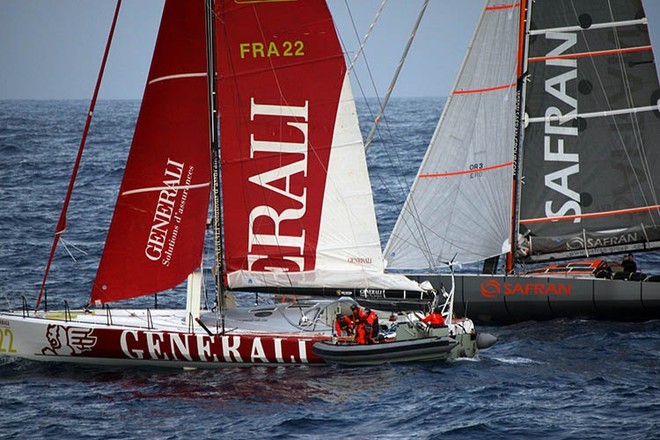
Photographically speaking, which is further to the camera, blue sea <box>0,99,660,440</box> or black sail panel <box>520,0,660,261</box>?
black sail panel <box>520,0,660,261</box>

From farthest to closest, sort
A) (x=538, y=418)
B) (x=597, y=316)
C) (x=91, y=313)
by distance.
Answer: (x=597, y=316) → (x=91, y=313) → (x=538, y=418)

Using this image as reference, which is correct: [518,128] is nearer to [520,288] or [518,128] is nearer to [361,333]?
[520,288]

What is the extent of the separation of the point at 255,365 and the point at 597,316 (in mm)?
10645

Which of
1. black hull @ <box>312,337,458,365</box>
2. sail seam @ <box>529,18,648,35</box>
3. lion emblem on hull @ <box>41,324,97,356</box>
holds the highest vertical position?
sail seam @ <box>529,18,648,35</box>

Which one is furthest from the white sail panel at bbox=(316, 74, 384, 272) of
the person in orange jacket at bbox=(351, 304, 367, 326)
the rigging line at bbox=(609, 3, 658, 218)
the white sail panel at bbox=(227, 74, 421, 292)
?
the rigging line at bbox=(609, 3, 658, 218)

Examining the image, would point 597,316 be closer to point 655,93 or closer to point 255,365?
point 655,93

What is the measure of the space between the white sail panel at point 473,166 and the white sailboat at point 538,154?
29 millimetres

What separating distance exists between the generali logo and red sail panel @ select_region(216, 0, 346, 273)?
22.2 feet

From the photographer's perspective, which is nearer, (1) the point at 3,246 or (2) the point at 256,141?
(2) the point at 256,141

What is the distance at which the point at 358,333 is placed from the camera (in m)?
28.5

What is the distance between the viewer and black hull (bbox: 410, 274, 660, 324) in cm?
3331

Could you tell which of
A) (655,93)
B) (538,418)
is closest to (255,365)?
(538,418)

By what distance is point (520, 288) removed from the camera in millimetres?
33906

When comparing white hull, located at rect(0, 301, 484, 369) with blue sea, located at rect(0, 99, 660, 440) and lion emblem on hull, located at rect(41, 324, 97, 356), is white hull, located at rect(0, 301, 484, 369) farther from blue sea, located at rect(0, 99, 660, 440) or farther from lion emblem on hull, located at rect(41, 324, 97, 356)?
blue sea, located at rect(0, 99, 660, 440)
